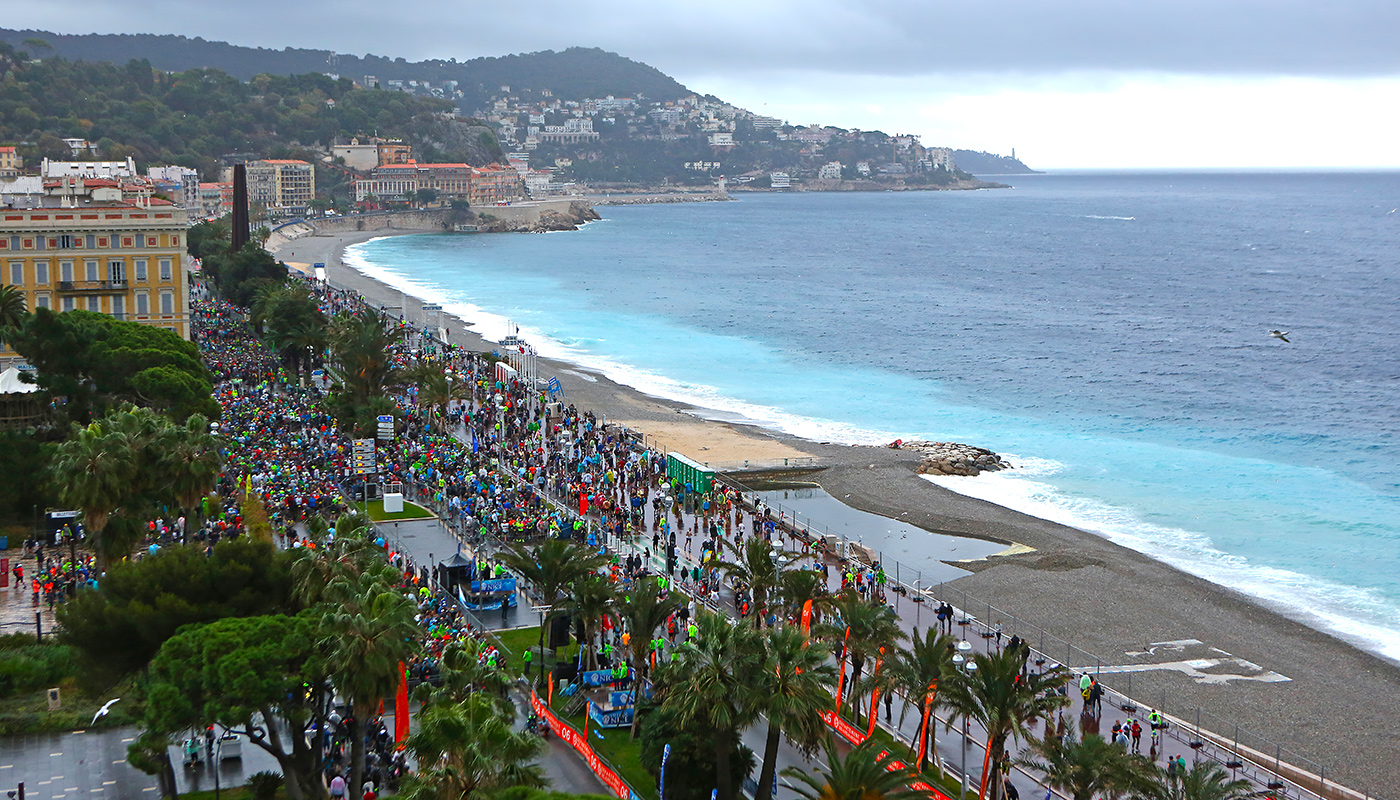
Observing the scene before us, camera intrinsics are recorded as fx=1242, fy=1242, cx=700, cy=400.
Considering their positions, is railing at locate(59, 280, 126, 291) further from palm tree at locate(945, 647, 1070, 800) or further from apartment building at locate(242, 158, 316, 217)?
apartment building at locate(242, 158, 316, 217)

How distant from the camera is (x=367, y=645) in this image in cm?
1652

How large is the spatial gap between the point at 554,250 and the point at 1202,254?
248 feet

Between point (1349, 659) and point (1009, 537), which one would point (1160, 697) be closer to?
point (1349, 659)

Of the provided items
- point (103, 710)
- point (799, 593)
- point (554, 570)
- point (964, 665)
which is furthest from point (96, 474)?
point (964, 665)

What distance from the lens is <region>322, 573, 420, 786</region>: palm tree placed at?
54.0 feet

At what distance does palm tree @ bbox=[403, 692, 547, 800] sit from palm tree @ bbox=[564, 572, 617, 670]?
6815mm

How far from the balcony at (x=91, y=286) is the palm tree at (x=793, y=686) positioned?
36591 millimetres

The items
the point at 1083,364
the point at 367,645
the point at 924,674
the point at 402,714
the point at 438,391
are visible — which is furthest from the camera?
the point at 1083,364

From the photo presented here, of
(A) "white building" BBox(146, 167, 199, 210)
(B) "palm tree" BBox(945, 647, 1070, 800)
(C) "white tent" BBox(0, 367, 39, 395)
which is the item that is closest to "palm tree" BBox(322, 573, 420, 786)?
(B) "palm tree" BBox(945, 647, 1070, 800)

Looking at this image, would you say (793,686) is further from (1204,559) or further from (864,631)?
(1204,559)

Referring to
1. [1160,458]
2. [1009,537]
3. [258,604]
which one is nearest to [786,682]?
[258,604]

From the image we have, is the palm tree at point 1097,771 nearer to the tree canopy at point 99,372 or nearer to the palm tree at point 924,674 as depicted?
the palm tree at point 924,674

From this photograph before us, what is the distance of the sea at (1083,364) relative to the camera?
127ft

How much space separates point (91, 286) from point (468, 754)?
3733 centimetres
